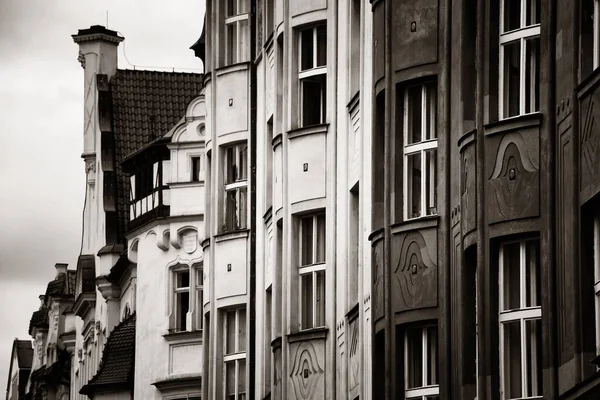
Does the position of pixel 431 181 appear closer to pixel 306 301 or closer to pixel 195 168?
pixel 306 301

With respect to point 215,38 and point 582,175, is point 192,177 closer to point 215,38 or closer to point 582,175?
point 215,38

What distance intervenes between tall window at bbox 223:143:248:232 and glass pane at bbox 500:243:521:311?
1703 cm

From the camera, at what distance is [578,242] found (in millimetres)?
26281

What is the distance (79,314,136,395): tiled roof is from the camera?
187 ft

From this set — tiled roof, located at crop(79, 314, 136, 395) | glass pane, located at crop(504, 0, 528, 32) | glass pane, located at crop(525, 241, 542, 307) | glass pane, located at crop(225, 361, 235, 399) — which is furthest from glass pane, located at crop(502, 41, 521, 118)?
tiled roof, located at crop(79, 314, 136, 395)

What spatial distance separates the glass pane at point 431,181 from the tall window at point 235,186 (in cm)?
1321

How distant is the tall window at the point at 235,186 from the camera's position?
45.6 metres

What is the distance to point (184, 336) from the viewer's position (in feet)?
172

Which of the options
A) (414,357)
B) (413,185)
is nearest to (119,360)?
(413,185)

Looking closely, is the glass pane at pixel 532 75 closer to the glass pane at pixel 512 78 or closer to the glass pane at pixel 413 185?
the glass pane at pixel 512 78

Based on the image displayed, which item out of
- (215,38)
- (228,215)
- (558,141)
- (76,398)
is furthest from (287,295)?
(76,398)

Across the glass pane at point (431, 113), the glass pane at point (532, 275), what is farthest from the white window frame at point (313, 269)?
the glass pane at point (532, 275)

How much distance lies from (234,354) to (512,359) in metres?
17.3

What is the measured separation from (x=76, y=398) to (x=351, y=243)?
37.8 meters
